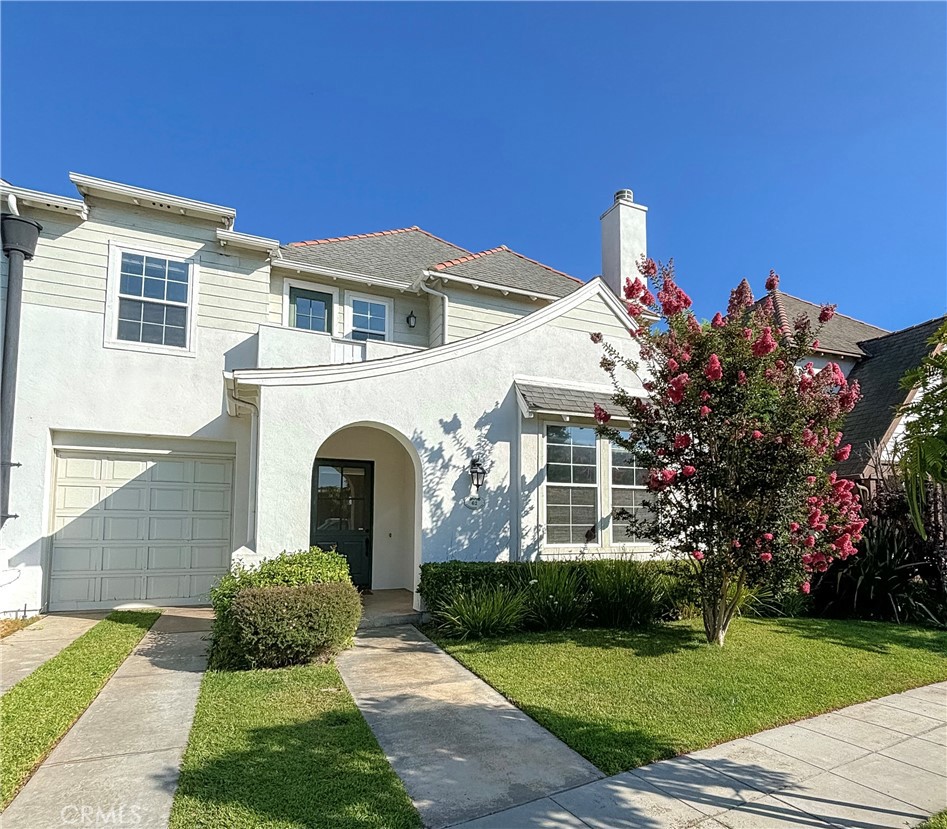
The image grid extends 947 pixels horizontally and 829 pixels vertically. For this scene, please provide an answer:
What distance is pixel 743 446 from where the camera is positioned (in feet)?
25.0

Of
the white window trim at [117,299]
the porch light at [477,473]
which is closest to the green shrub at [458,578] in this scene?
the porch light at [477,473]

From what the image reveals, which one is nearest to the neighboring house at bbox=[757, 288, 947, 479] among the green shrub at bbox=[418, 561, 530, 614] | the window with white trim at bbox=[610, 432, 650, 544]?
the window with white trim at bbox=[610, 432, 650, 544]

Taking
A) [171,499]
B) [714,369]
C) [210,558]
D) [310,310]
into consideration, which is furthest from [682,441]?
[171,499]

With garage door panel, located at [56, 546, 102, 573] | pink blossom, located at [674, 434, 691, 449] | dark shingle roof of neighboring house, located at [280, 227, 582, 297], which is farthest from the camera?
dark shingle roof of neighboring house, located at [280, 227, 582, 297]

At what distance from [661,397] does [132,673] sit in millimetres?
7416

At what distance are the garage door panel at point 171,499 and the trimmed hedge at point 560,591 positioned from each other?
5167 millimetres

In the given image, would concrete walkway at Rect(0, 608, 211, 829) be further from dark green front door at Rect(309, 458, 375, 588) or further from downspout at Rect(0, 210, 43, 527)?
downspout at Rect(0, 210, 43, 527)

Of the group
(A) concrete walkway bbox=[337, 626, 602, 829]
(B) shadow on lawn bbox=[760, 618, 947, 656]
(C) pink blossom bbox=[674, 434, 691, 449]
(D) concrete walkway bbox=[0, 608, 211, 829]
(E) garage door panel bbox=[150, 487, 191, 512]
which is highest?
(C) pink blossom bbox=[674, 434, 691, 449]

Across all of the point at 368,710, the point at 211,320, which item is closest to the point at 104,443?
the point at 211,320

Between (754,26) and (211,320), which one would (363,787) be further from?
(754,26)

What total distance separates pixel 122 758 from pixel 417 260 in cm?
1288

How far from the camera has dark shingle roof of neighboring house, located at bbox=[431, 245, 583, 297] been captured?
13.8 meters

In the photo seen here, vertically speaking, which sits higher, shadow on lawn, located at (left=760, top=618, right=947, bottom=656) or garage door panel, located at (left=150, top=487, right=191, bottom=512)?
garage door panel, located at (left=150, top=487, right=191, bottom=512)

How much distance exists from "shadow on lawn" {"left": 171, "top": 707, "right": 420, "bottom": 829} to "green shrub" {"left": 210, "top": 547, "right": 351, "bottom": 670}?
2097 mm
